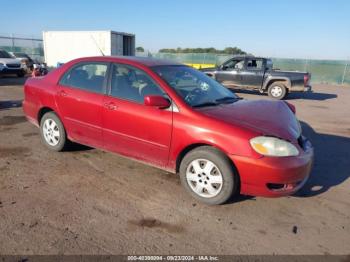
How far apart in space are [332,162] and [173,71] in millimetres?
3132

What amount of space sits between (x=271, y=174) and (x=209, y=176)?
0.69m

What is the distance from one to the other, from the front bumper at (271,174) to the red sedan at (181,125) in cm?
1

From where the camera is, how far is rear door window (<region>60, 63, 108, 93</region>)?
453 centimetres

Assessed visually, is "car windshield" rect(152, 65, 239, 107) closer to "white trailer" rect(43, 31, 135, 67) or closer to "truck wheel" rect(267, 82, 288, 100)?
"truck wheel" rect(267, 82, 288, 100)

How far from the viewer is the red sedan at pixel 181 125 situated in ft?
11.2

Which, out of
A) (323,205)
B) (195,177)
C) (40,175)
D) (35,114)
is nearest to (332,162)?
(323,205)

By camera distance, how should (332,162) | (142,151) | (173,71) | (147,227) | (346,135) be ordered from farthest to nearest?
(346,135) < (332,162) < (173,71) < (142,151) < (147,227)

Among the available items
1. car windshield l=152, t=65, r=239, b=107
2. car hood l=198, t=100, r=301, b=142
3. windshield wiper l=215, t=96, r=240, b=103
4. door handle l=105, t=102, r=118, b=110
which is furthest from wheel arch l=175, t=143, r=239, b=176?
door handle l=105, t=102, r=118, b=110

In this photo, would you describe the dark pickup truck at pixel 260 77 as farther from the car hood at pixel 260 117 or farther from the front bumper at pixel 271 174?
the front bumper at pixel 271 174

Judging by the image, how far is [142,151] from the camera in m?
4.10

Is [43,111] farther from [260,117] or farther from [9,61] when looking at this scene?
[9,61]

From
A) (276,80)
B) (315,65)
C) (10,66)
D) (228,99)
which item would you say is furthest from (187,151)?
(315,65)

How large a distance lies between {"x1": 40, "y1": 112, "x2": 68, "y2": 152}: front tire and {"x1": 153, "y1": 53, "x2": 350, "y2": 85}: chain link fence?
57.2ft

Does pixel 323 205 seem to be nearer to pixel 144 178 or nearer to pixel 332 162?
pixel 332 162
